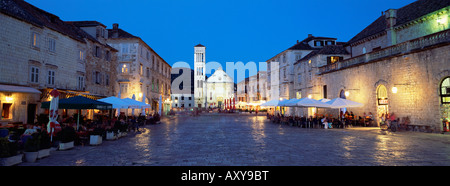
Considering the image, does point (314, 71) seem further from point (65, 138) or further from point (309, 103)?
point (65, 138)

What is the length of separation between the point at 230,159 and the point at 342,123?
15479mm

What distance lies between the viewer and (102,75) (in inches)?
1056

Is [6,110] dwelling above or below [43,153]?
above

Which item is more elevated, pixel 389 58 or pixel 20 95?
pixel 389 58

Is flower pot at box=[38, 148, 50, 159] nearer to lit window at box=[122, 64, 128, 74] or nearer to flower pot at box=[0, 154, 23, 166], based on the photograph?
flower pot at box=[0, 154, 23, 166]

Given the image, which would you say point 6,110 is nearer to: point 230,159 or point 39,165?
point 39,165

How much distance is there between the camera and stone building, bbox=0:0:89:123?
15547 millimetres

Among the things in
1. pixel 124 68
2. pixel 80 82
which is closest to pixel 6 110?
pixel 80 82

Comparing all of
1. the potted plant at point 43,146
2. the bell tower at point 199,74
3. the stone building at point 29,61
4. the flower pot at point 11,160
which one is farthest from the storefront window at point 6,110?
the bell tower at point 199,74

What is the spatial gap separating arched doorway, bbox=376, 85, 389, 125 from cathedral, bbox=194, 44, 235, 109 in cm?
6483

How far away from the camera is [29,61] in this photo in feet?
56.3

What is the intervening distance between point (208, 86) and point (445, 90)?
73991 mm

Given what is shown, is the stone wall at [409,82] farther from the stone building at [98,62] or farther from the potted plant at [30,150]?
the stone building at [98,62]
